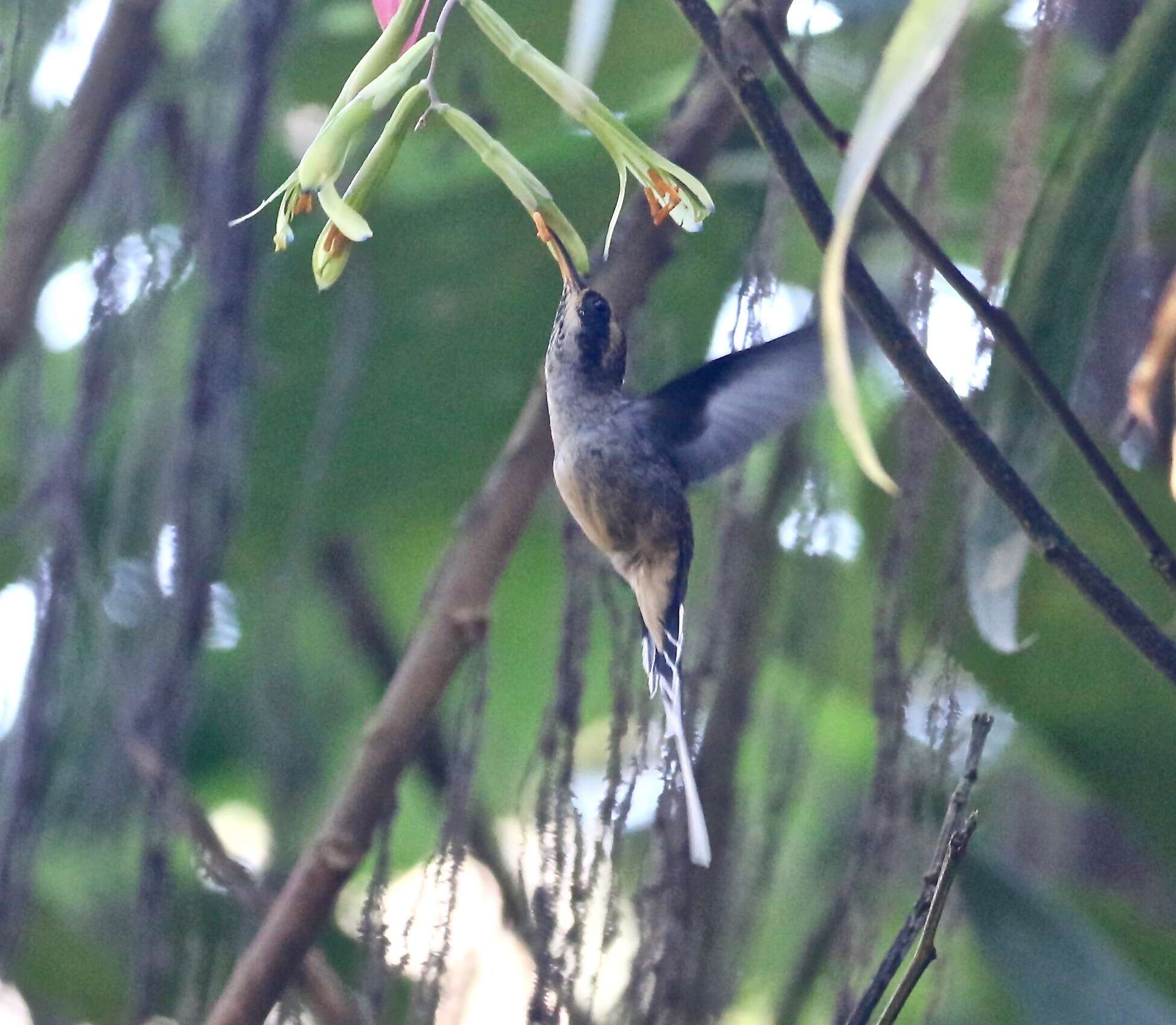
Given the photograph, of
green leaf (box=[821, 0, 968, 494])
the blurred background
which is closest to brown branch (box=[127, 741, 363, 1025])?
the blurred background

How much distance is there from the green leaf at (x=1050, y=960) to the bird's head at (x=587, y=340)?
602 mm

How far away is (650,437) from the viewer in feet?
3.79

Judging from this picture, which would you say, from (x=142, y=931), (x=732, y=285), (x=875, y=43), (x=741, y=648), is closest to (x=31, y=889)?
(x=142, y=931)

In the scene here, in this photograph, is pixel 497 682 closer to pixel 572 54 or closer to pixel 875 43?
pixel 875 43

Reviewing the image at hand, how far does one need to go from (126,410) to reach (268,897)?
57cm

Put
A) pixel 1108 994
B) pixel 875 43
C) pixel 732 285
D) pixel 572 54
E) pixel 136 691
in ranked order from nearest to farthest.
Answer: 1. pixel 572 54
2. pixel 1108 994
3. pixel 136 691
4. pixel 875 43
5. pixel 732 285

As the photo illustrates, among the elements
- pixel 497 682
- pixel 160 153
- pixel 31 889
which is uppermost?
pixel 160 153

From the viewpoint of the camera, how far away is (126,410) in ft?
5.15

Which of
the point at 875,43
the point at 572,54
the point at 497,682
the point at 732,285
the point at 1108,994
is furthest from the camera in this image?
the point at 497,682

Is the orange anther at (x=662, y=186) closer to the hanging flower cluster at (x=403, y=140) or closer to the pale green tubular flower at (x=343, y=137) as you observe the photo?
the hanging flower cluster at (x=403, y=140)

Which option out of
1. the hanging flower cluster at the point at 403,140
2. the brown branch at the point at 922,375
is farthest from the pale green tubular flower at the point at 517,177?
the brown branch at the point at 922,375

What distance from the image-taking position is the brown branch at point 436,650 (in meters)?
1.10

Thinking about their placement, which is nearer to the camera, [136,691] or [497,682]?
[136,691]

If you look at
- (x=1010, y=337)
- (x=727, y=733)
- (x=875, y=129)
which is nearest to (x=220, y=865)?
(x=727, y=733)
